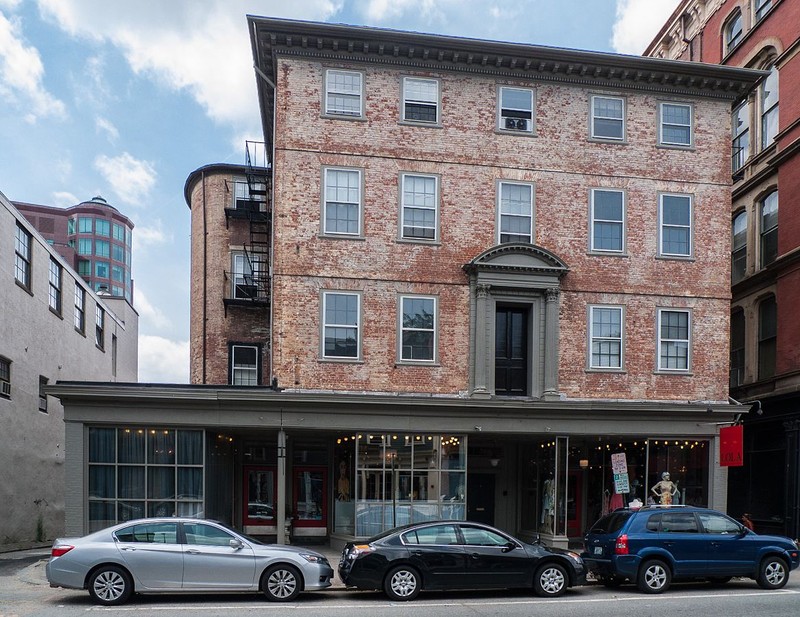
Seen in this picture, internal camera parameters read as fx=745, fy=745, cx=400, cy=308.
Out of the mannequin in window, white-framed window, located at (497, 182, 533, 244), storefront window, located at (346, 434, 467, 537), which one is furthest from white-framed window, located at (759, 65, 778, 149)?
storefront window, located at (346, 434, 467, 537)

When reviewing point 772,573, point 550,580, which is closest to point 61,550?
point 550,580

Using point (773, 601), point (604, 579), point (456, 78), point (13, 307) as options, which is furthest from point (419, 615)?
point (13, 307)

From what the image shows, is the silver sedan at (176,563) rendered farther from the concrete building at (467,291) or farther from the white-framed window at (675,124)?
the white-framed window at (675,124)

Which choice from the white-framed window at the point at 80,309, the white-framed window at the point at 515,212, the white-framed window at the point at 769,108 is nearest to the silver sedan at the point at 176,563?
the white-framed window at the point at 515,212

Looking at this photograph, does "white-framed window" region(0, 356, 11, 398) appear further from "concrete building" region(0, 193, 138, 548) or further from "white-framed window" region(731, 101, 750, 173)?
"white-framed window" region(731, 101, 750, 173)

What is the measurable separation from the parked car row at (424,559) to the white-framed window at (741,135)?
16.4m

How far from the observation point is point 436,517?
1888 centimetres

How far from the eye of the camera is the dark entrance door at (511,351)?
64.1 feet

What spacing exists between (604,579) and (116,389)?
38.1 feet

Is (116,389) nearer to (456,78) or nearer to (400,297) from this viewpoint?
(400,297)

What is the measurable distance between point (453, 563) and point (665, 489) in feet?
29.7

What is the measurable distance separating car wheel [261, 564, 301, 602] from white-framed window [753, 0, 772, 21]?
2365 cm

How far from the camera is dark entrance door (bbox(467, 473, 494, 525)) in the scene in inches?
840

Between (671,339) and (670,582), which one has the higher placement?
(671,339)
